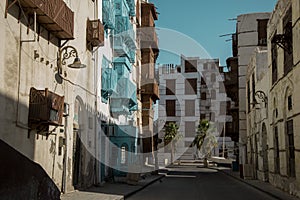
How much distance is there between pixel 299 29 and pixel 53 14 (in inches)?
361

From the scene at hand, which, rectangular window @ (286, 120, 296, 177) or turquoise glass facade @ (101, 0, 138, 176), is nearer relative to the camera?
rectangular window @ (286, 120, 296, 177)

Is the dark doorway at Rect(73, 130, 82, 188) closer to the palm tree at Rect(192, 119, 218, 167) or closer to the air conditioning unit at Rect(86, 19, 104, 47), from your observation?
the air conditioning unit at Rect(86, 19, 104, 47)

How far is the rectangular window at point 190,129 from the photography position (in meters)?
69.5

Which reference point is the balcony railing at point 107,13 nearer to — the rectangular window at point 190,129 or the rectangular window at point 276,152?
the rectangular window at point 276,152

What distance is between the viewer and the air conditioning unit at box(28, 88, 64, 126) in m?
12.8

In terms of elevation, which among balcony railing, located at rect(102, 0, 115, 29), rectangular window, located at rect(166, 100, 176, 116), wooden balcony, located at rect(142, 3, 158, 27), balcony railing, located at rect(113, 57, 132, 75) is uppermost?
wooden balcony, located at rect(142, 3, 158, 27)

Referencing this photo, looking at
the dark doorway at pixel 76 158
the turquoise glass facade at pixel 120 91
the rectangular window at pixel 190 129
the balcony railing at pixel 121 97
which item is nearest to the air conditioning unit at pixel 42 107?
the dark doorway at pixel 76 158

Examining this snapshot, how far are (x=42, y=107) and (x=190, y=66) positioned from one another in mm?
66438

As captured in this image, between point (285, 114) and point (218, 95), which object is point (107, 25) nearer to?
point (285, 114)

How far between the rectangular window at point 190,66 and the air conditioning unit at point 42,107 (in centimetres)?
6403

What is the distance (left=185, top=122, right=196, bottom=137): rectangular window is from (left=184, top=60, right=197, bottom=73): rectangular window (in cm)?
1032

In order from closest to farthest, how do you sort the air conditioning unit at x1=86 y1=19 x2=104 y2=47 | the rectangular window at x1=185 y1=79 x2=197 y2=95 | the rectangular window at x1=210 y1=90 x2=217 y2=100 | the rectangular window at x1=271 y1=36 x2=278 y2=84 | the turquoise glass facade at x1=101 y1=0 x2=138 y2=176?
the air conditioning unit at x1=86 y1=19 x2=104 y2=47 < the rectangular window at x1=271 y1=36 x2=278 y2=84 < the turquoise glass facade at x1=101 y1=0 x2=138 y2=176 < the rectangular window at x1=210 y1=90 x2=217 y2=100 < the rectangular window at x1=185 y1=79 x2=197 y2=95

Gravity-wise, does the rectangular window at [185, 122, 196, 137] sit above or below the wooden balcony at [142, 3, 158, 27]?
below

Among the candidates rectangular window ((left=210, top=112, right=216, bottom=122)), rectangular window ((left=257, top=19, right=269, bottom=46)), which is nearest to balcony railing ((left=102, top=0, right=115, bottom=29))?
rectangular window ((left=257, top=19, right=269, bottom=46))
